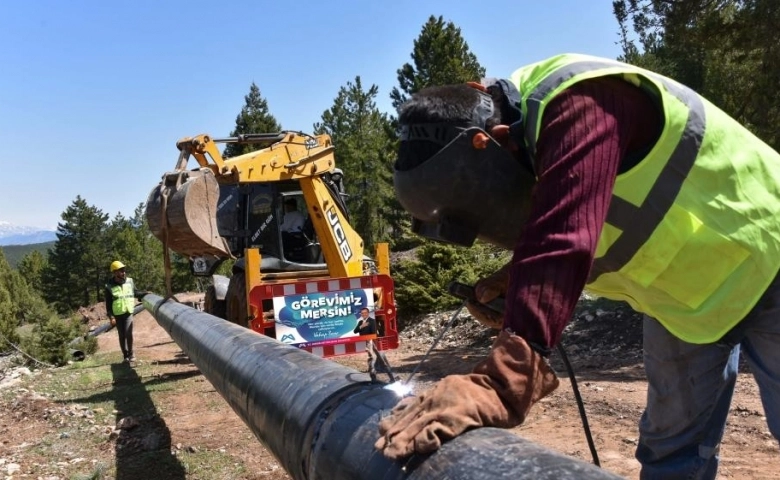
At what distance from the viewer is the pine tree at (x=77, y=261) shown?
51.0m

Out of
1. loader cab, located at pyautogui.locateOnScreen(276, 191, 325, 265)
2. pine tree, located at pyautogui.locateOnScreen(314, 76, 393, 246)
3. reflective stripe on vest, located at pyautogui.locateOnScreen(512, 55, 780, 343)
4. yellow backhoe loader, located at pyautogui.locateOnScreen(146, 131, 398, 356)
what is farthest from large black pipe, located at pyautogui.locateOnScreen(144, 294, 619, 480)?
pine tree, located at pyautogui.locateOnScreen(314, 76, 393, 246)

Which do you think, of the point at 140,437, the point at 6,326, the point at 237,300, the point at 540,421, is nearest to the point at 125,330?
the point at 237,300

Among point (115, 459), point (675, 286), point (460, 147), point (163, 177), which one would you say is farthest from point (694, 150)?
point (163, 177)

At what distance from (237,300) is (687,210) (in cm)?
773

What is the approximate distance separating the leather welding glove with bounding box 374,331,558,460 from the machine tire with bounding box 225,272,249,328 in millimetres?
7394

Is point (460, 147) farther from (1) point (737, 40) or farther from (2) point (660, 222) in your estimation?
(1) point (737, 40)

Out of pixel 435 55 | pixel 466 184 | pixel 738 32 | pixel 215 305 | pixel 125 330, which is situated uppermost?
pixel 435 55

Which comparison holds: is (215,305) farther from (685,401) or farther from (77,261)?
(77,261)

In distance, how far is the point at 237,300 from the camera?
8.82m

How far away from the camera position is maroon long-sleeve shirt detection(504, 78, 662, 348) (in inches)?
50.6

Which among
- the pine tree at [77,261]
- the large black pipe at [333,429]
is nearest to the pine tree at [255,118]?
the pine tree at [77,261]

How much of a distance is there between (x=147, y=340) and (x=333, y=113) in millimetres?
20047

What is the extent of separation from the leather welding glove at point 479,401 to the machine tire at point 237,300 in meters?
7.39

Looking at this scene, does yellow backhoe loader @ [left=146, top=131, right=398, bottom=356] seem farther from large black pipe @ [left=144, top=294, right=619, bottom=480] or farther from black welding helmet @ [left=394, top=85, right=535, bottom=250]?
black welding helmet @ [left=394, top=85, right=535, bottom=250]
